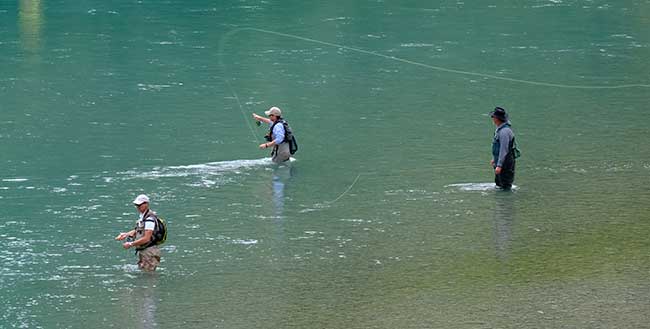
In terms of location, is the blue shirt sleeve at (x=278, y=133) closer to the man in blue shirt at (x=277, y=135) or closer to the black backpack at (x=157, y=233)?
the man in blue shirt at (x=277, y=135)

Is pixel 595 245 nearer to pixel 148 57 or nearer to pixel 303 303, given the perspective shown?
pixel 303 303

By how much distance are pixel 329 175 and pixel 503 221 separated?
4130mm

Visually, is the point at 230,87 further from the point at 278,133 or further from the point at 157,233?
the point at 157,233

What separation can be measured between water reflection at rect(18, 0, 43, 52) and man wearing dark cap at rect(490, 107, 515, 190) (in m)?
19.5

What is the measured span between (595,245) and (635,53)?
1899 cm

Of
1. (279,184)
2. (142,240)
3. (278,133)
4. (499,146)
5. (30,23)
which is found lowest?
(30,23)

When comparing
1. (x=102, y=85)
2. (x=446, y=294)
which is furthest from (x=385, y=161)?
(x=102, y=85)

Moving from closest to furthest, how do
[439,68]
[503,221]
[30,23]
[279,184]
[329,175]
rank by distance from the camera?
[503,221]
[279,184]
[329,175]
[439,68]
[30,23]

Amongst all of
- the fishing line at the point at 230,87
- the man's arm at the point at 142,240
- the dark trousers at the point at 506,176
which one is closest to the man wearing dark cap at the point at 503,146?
the dark trousers at the point at 506,176

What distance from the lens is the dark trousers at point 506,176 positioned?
821 inches

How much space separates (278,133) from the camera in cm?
2239

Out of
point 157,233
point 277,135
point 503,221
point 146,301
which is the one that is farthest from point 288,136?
point 146,301

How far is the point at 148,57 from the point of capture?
117 ft

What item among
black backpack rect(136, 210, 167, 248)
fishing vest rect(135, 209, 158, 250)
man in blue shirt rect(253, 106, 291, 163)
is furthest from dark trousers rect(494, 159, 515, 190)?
fishing vest rect(135, 209, 158, 250)
